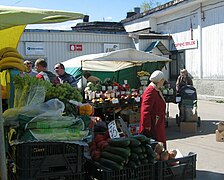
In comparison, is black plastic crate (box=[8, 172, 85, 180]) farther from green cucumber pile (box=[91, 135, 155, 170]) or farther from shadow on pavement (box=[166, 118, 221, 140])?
shadow on pavement (box=[166, 118, 221, 140])

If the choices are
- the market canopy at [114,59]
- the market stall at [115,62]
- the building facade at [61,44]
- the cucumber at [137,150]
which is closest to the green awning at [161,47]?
the building facade at [61,44]

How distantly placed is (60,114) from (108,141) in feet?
2.70

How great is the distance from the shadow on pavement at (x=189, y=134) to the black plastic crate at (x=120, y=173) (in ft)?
15.9

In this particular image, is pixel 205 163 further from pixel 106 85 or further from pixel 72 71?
pixel 72 71

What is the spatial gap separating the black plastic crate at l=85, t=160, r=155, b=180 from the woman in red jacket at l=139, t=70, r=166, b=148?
65.0 inches

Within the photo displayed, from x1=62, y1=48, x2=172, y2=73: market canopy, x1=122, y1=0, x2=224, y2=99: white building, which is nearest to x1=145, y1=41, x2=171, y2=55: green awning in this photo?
x1=122, y1=0, x2=224, y2=99: white building

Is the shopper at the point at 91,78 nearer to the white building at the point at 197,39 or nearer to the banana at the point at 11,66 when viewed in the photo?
the banana at the point at 11,66

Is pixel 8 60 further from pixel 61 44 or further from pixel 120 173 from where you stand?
pixel 61 44

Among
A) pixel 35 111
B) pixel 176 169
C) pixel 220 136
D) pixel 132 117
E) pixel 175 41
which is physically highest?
pixel 175 41

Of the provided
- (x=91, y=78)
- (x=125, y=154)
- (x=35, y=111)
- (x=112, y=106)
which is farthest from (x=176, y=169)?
(x=91, y=78)

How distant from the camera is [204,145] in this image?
7.30 metres

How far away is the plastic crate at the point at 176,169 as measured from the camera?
139 inches

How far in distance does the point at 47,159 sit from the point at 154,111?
246 centimetres

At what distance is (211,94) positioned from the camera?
16703 millimetres
